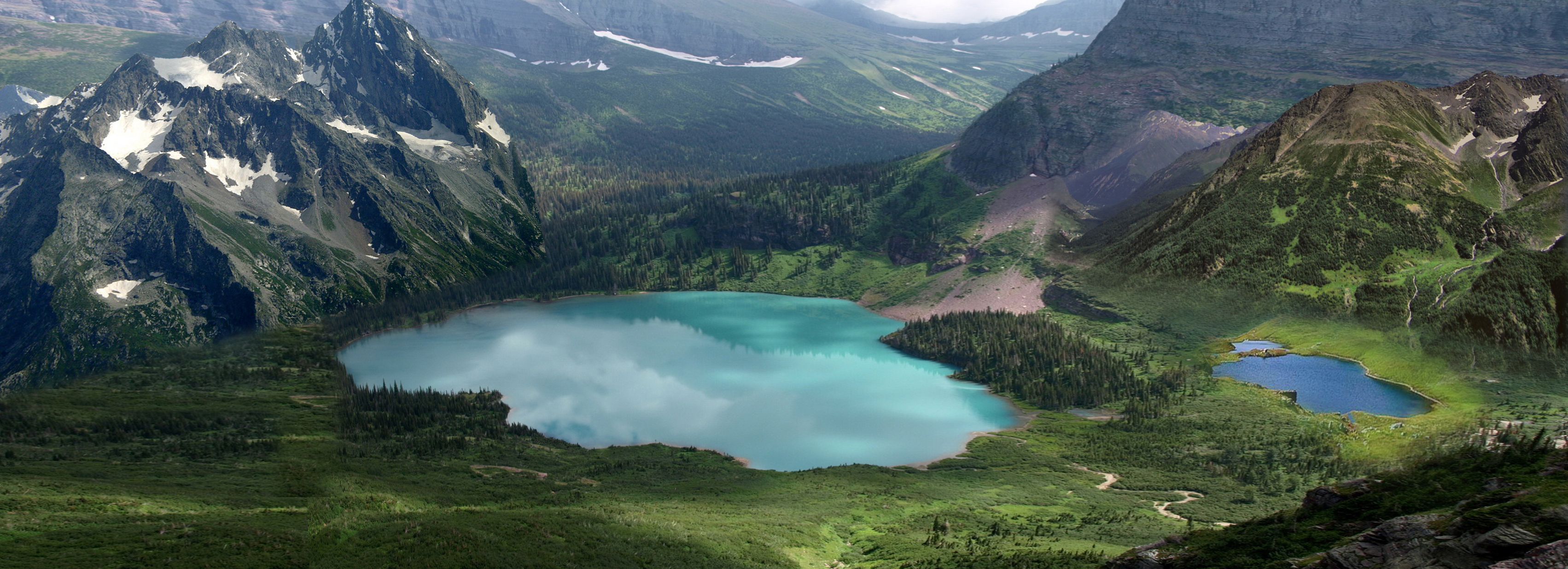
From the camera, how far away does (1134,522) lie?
243 ft

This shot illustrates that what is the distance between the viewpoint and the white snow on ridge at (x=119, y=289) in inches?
7160

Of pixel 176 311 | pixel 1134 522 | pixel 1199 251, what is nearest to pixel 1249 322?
pixel 1199 251

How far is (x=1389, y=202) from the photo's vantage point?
135 m

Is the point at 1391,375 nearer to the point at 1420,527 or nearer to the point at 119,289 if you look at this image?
the point at 1420,527

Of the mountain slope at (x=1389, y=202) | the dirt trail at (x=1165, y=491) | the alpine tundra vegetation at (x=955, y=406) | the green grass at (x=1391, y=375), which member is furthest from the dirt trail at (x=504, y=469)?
the mountain slope at (x=1389, y=202)

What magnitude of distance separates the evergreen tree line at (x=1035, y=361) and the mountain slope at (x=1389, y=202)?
69.3ft

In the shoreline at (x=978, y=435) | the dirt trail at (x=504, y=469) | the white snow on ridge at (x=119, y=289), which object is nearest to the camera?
the dirt trail at (x=504, y=469)

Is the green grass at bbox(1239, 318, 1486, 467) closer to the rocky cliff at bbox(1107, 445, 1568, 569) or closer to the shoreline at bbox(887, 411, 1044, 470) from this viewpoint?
the rocky cliff at bbox(1107, 445, 1568, 569)

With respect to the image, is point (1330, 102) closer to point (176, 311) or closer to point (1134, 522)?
point (1134, 522)

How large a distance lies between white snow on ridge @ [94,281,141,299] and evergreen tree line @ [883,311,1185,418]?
152 m

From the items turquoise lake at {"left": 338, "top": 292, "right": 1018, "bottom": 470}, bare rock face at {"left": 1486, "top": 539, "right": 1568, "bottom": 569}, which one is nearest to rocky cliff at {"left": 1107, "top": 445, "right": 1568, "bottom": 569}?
bare rock face at {"left": 1486, "top": 539, "right": 1568, "bottom": 569}

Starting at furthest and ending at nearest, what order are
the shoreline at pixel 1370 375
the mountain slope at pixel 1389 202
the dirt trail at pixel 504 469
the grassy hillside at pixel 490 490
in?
the mountain slope at pixel 1389 202 < the shoreline at pixel 1370 375 < the dirt trail at pixel 504 469 < the grassy hillside at pixel 490 490

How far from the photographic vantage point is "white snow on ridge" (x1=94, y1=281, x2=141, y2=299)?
597 ft

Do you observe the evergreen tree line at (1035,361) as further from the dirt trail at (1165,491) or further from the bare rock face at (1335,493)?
the bare rock face at (1335,493)
